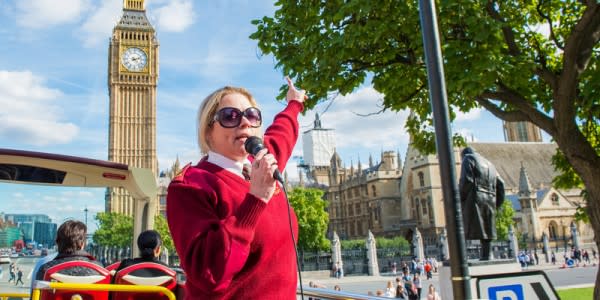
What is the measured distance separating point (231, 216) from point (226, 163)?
1.33 ft

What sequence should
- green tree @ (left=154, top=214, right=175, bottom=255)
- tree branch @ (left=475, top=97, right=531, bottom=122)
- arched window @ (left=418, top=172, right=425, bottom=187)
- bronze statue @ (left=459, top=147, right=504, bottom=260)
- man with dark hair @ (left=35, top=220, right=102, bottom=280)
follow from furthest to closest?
arched window @ (left=418, top=172, right=425, bottom=187)
green tree @ (left=154, top=214, right=175, bottom=255)
tree branch @ (left=475, top=97, right=531, bottom=122)
bronze statue @ (left=459, top=147, right=504, bottom=260)
man with dark hair @ (left=35, top=220, right=102, bottom=280)

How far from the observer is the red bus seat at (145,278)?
4.43 metres

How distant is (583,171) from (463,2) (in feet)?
11.6

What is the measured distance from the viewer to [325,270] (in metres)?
41.0

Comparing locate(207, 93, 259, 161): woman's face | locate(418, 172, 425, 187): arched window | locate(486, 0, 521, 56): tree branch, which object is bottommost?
locate(207, 93, 259, 161): woman's face

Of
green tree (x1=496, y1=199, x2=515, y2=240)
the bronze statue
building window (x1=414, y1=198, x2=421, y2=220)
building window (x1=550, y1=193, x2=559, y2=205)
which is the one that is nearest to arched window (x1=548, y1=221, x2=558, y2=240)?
building window (x1=550, y1=193, x2=559, y2=205)

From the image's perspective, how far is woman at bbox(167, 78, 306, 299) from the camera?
5.72 ft

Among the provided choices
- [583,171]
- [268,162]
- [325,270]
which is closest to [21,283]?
[268,162]

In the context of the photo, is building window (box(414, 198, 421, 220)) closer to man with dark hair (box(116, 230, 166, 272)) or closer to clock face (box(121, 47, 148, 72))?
clock face (box(121, 47, 148, 72))

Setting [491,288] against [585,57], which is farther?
[585,57]

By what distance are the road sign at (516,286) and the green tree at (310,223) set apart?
156ft

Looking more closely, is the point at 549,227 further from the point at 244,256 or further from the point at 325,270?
the point at 244,256

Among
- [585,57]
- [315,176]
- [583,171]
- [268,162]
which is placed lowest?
[268,162]

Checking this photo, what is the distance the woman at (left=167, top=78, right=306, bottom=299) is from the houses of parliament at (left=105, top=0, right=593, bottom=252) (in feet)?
192
